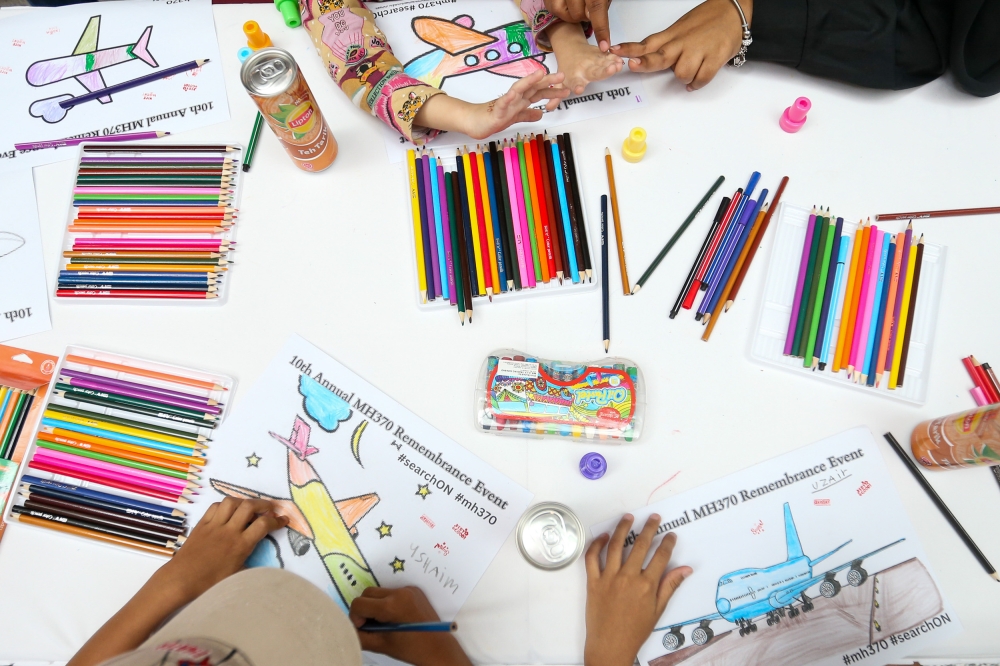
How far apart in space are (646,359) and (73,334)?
0.77 meters

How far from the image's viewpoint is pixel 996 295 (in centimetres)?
75

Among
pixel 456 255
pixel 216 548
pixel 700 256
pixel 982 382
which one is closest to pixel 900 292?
pixel 982 382

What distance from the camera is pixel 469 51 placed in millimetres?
860

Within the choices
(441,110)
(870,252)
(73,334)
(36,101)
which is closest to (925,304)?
(870,252)

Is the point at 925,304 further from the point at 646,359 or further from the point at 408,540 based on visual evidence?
the point at 408,540

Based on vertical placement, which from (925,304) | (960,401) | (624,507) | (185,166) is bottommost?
(624,507)

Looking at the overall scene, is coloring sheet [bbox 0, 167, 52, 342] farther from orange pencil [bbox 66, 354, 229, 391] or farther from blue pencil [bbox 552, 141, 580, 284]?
blue pencil [bbox 552, 141, 580, 284]

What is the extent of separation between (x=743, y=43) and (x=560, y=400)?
59cm

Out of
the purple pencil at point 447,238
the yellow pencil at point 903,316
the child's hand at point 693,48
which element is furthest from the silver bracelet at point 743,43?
the purple pencil at point 447,238

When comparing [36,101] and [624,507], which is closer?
[624,507]

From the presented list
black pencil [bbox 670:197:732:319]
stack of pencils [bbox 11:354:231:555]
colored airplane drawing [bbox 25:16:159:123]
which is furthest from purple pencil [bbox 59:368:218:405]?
black pencil [bbox 670:197:732:319]

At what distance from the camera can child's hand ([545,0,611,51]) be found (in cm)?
79

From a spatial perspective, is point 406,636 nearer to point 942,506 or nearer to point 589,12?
point 942,506

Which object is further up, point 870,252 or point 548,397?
point 870,252
